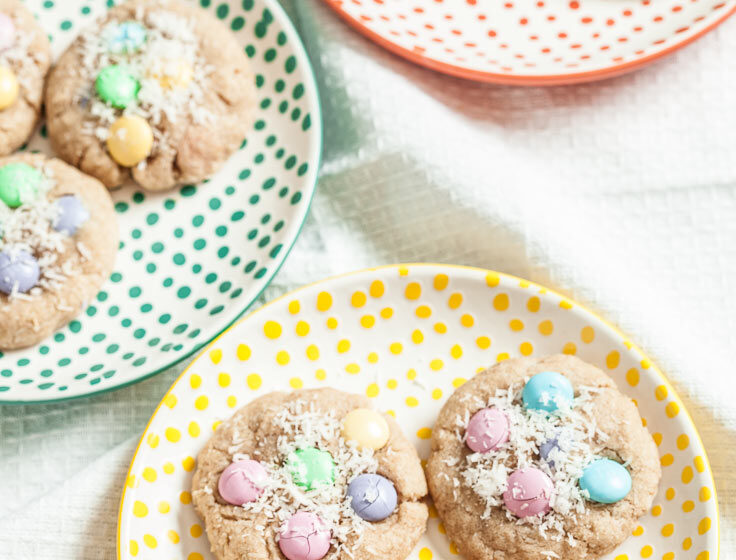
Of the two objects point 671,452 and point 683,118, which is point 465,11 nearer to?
point 683,118

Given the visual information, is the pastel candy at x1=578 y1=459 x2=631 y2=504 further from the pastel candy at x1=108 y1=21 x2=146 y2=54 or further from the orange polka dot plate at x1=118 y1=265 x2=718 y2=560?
the pastel candy at x1=108 y1=21 x2=146 y2=54

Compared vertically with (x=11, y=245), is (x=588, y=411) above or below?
above

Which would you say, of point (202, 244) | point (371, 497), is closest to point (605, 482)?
point (371, 497)

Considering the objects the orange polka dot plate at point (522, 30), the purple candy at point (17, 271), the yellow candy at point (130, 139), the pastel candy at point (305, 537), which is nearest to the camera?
the pastel candy at point (305, 537)

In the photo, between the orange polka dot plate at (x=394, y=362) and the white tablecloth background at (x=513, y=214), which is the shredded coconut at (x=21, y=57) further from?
the orange polka dot plate at (x=394, y=362)

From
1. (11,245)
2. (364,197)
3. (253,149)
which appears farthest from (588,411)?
(11,245)

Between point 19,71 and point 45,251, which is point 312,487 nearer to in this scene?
point 45,251

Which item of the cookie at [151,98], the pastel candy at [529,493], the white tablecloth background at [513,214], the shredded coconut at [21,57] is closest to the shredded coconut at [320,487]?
the pastel candy at [529,493]
